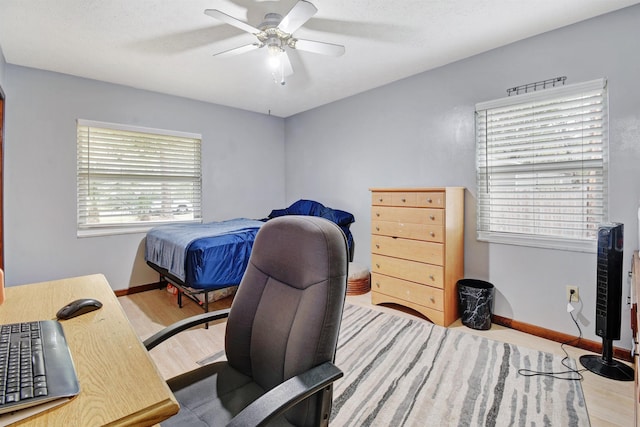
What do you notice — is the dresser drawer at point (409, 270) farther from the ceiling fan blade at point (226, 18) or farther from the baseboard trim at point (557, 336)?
the ceiling fan blade at point (226, 18)

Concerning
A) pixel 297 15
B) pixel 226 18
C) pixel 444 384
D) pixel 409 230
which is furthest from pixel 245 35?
pixel 444 384

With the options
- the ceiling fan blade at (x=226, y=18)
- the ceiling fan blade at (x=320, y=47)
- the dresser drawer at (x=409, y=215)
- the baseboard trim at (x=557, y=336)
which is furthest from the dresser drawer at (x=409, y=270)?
the ceiling fan blade at (x=226, y=18)

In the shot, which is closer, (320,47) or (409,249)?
(320,47)

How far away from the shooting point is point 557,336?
8.22 feet

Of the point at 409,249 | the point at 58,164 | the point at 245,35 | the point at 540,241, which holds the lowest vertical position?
the point at 409,249

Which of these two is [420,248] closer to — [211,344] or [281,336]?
[211,344]

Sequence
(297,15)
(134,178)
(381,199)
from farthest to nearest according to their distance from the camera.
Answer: (134,178), (381,199), (297,15)

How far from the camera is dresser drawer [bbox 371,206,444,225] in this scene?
2736 mm

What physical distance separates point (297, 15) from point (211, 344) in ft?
7.93

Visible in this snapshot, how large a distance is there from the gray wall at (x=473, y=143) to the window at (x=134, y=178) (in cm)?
180

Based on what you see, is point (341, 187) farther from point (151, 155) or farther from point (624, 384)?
point (624, 384)

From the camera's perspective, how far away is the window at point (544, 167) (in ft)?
7.65

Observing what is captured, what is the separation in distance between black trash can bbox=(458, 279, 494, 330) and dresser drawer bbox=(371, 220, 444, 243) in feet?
1.74

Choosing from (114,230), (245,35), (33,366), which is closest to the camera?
(33,366)
